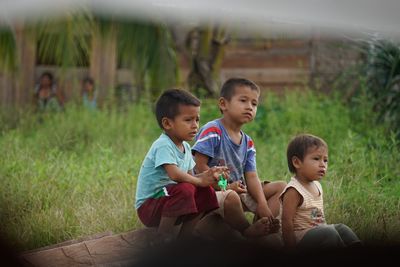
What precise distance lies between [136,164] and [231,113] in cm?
116

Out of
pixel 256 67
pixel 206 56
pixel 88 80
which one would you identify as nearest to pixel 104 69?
pixel 88 80

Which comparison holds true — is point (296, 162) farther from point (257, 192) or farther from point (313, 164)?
point (257, 192)

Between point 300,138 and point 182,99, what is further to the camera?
point 300,138

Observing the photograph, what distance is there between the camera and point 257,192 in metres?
2.01

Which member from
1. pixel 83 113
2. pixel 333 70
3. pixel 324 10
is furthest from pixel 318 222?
pixel 333 70

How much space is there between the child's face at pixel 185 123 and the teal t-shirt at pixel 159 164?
28 mm

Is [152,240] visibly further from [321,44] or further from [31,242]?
[321,44]

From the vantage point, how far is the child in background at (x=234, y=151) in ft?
6.16

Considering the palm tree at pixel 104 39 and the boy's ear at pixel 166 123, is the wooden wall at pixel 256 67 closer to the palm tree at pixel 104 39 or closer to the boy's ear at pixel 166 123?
the palm tree at pixel 104 39

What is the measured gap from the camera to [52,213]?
2.18 meters

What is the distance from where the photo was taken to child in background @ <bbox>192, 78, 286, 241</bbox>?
1.88 m

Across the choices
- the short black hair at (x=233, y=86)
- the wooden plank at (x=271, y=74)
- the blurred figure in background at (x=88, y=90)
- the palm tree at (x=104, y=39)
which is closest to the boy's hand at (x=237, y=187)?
the short black hair at (x=233, y=86)

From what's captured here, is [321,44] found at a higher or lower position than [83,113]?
higher

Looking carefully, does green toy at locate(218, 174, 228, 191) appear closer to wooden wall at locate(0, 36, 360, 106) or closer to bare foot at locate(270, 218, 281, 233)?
bare foot at locate(270, 218, 281, 233)
